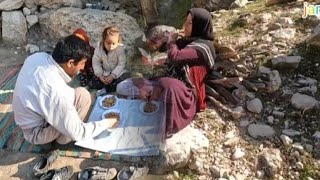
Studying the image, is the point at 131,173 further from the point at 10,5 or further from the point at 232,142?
the point at 10,5

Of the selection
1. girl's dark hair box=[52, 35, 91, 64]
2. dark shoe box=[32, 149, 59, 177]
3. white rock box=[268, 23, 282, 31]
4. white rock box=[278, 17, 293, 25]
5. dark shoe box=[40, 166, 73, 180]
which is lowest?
dark shoe box=[40, 166, 73, 180]

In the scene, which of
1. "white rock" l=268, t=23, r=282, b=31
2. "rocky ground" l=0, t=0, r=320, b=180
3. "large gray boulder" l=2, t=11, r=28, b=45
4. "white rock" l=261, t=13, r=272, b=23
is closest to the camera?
"rocky ground" l=0, t=0, r=320, b=180

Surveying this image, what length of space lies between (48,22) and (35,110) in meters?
3.18

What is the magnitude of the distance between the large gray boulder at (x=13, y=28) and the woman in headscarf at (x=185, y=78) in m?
2.79

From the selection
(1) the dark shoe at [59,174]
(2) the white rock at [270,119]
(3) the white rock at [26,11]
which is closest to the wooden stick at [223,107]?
(2) the white rock at [270,119]

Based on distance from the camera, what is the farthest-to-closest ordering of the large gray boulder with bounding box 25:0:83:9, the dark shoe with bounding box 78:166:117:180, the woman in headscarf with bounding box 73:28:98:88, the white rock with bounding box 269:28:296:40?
1. the large gray boulder with bounding box 25:0:83:9
2. the white rock with bounding box 269:28:296:40
3. the woman in headscarf with bounding box 73:28:98:88
4. the dark shoe with bounding box 78:166:117:180

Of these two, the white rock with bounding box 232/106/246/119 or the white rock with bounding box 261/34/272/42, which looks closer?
the white rock with bounding box 232/106/246/119

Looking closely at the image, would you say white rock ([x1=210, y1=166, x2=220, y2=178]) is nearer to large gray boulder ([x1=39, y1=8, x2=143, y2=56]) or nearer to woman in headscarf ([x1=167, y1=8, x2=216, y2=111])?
woman in headscarf ([x1=167, y1=8, x2=216, y2=111])

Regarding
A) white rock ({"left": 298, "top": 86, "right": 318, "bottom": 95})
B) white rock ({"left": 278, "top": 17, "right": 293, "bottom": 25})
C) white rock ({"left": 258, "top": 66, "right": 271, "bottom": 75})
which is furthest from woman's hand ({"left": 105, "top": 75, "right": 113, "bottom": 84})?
white rock ({"left": 278, "top": 17, "right": 293, "bottom": 25})

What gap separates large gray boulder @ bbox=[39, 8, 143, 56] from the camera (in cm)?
588

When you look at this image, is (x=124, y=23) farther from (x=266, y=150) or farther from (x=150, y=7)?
(x=266, y=150)

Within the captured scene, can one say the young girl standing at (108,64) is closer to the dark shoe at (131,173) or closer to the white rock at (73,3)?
the dark shoe at (131,173)

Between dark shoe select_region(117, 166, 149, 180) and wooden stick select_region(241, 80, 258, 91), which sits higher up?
wooden stick select_region(241, 80, 258, 91)

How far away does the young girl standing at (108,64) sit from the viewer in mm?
4379
